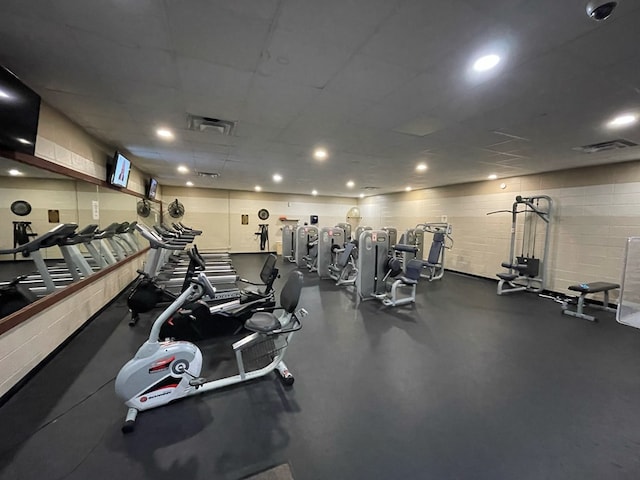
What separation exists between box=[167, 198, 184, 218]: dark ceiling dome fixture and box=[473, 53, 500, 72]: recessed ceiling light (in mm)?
9524

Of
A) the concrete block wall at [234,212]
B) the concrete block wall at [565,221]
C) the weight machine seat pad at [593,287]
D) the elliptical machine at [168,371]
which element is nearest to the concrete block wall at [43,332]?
the elliptical machine at [168,371]

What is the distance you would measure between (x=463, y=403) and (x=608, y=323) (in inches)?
143

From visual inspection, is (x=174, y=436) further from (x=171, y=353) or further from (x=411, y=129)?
(x=411, y=129)

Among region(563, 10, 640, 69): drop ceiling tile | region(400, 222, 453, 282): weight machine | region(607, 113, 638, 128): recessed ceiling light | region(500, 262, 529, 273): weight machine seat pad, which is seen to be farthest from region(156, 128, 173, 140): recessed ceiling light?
region(500, 262, 529, 273): weight machine seat pad

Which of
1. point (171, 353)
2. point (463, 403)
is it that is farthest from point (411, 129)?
point (171, 353)

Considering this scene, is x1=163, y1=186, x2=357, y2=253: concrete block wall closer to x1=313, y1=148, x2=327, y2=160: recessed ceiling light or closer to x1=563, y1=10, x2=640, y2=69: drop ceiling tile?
x1=313, y1=148, x2=327, y2=160: recessed ceiling light

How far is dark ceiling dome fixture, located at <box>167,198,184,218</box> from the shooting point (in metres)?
9.10

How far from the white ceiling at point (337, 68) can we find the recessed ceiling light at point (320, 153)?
60 cm

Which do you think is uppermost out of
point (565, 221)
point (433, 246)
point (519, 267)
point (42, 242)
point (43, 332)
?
point (565, 221)

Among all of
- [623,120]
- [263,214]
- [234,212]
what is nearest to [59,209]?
[623,120]

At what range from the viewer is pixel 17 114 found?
2061mm

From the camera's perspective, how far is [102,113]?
2.91 m

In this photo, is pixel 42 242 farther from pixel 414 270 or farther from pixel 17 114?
pixel 414 270

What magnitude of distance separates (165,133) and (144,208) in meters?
3.89
